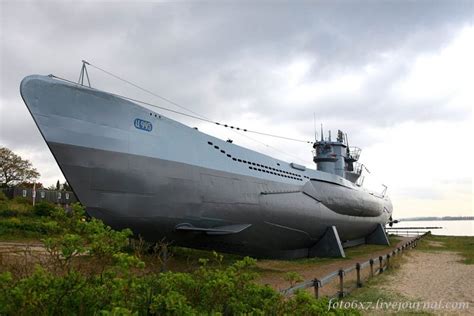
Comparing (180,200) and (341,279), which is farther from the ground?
(180,200)

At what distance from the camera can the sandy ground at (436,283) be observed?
868 centimetres

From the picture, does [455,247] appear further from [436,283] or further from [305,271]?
[305,271]

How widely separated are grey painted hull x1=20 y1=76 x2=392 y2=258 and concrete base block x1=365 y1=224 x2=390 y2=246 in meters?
13.7

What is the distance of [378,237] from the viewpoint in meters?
25.9

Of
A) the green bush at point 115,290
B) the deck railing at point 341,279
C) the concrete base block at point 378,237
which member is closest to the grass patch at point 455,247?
the concrete base block at point 378,237

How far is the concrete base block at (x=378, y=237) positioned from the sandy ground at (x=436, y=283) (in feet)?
34.5

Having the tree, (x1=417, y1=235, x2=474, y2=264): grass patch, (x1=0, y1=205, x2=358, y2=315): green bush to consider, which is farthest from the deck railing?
the tree

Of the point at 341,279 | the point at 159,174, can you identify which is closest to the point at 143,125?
the point at 159,174

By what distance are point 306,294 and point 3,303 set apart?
247cm

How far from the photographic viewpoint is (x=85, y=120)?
8883 mm

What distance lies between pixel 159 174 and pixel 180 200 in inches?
36.1

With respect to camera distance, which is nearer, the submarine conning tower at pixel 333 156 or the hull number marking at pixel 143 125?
the hull number marking at pixel 143 125

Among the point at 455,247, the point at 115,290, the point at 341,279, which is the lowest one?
the point at 455,247

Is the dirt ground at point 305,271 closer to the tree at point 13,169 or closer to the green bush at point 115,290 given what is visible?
the green bush at point 115,290
